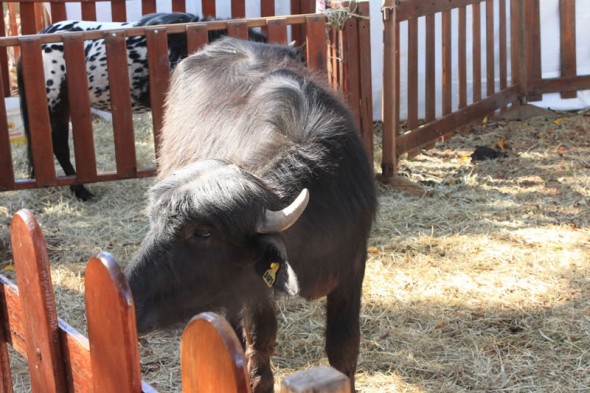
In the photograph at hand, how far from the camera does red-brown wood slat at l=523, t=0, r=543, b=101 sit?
8.79 m

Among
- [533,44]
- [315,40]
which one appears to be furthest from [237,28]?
[533,44]

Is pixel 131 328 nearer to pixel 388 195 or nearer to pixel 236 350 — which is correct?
pixel 236 350

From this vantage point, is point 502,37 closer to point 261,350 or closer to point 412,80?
point 412,80

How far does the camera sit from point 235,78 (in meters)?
4.31

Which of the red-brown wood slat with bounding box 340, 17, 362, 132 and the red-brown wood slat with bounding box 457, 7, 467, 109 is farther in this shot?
the red-brown wood slat with bounding box 457, 7, 467, 109

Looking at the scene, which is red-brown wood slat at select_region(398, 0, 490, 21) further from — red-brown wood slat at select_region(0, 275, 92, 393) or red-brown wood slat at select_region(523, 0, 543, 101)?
red-brown wood slat at select_region(0, 275, 92, 393)

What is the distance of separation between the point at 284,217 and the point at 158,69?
3313 mm

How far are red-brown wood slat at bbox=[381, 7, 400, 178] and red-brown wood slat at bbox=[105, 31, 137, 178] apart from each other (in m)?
2.13

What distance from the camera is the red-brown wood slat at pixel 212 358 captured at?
56.1 inches

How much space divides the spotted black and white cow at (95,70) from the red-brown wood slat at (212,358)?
5.56 metres

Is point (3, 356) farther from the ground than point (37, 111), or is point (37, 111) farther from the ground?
point (37, 111)

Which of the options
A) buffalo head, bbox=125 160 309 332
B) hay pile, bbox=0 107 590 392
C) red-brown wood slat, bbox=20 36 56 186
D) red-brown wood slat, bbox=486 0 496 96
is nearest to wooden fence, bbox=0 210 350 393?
buffalo head, bbox=125 160 309 332

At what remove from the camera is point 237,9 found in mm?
9195

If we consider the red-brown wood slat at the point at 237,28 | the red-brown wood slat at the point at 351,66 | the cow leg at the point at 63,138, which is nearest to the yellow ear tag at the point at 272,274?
the red-brown wood slat at the point at 237,28
